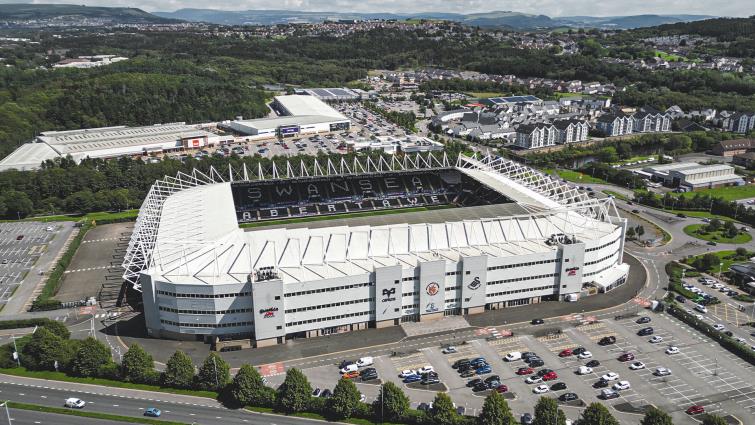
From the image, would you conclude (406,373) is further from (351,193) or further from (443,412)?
(351,193)

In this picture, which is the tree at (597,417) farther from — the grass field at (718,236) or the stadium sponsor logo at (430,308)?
the grass field at (718,236)

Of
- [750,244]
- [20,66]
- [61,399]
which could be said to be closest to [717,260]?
[750,244]

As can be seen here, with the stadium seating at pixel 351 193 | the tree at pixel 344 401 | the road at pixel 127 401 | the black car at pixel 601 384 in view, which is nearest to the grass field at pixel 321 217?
the stadium seating at pixel 351 193

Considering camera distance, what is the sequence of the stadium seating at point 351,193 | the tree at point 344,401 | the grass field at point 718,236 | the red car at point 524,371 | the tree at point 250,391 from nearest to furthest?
the tree at point 344,401
the tree at point 250,391
the red car at point 524,371
the grass field at point 718,236
the stadium seating at point 351,193

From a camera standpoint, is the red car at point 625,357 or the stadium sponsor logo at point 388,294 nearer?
the red car at point 625,357

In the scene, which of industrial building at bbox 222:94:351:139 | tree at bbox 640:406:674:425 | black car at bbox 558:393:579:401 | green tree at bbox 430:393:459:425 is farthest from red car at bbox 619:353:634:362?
industrial building at bbox 222:94:351:139

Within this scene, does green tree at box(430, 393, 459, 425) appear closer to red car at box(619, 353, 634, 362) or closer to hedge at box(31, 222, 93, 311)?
red car at box(619, 353, 634, 362)
